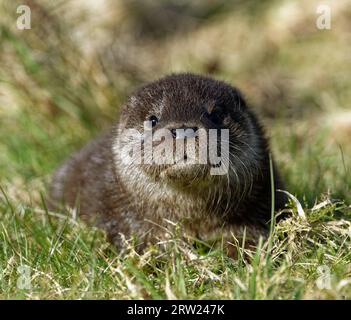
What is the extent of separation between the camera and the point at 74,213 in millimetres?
5988

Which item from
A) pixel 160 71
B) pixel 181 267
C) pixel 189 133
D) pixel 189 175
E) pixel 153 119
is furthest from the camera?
pixel 160 71

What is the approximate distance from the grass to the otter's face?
0.44 m

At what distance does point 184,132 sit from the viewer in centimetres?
482

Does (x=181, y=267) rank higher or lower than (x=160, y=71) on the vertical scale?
lower

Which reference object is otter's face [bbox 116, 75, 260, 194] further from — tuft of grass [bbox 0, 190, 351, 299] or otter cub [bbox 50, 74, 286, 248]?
tuft of grass [bbox 0, 190, 351, 299]

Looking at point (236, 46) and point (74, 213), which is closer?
point (74, 213)

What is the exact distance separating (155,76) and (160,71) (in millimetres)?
407

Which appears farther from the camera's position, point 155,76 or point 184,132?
point 155,76

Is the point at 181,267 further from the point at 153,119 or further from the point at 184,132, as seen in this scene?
the point at 153,119

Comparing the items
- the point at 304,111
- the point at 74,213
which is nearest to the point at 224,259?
the point at 74,213

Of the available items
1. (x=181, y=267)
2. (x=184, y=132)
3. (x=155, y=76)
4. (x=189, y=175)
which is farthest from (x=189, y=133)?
(x=155, y=76)

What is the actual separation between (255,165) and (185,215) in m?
0.60

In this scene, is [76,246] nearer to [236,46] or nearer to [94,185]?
[94,185]

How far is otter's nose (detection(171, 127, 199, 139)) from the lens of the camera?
15.8ft
